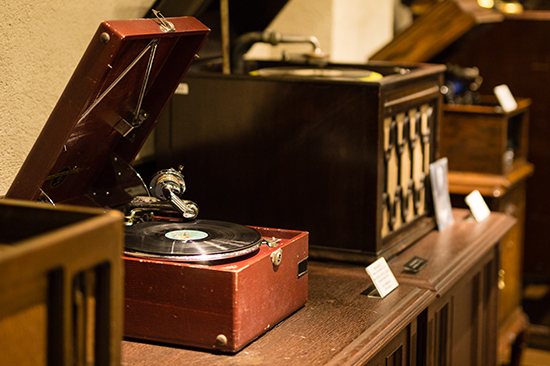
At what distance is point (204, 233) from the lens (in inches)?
56.8

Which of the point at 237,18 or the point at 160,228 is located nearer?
the point at 160,228

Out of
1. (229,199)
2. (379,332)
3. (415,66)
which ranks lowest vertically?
(379,332)

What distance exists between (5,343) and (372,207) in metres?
1.22

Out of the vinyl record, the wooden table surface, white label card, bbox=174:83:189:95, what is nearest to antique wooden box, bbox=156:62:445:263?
white label card, bbox=174:83:189:95

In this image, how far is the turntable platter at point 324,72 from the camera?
1.99m

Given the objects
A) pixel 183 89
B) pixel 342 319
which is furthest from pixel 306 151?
pixel 342 319

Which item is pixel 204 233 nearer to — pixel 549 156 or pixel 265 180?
pixel 265 180

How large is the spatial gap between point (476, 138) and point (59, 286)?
250cm

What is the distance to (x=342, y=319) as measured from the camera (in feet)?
4.89

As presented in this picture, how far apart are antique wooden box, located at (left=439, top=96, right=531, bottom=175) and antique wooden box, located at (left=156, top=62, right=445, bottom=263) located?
1.00 meters

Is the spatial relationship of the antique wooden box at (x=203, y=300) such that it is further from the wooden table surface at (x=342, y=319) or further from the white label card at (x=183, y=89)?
the white label card at (x=183, y=89)

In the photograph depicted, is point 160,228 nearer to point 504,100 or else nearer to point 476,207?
point 476,207

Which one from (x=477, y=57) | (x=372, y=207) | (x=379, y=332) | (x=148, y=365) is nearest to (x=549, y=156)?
(x=477, y=57)

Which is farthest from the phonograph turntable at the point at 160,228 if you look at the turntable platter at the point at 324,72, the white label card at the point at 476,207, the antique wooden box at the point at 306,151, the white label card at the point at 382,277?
the white label card at the point at 476,207
